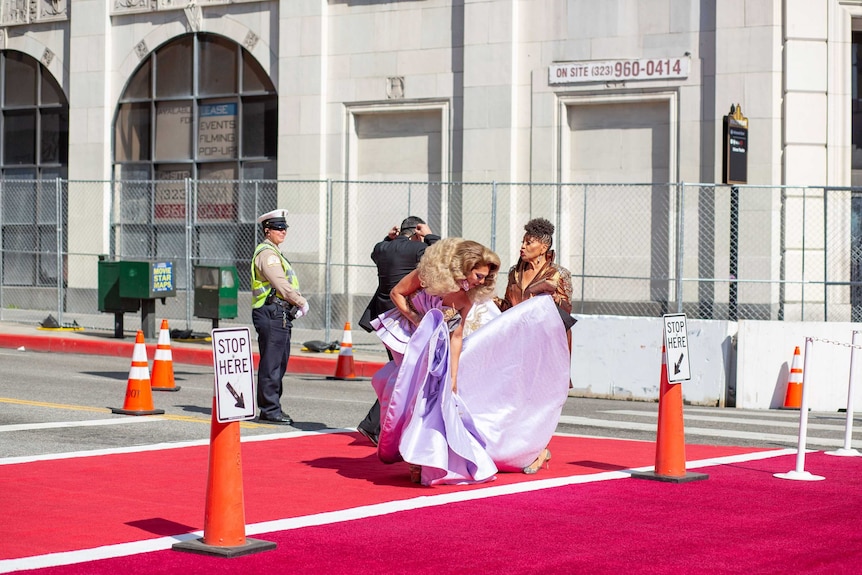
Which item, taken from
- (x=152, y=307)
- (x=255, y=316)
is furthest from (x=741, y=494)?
(x=152, y=307)

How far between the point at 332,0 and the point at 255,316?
13.7m

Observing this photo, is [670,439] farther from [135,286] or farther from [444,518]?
[135,286]

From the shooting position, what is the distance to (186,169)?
2645cm

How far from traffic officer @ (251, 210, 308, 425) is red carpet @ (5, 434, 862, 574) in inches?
77.8

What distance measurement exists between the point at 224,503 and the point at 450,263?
8.75ft

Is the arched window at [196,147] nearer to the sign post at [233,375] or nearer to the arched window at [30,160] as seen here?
the arched window at [30,160]

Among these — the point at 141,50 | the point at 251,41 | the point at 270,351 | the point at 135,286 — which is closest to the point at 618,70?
the point at 251,41

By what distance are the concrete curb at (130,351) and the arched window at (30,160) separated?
7.04 m

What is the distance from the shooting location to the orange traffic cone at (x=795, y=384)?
15961 millimetres

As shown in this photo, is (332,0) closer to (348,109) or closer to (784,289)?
(348,109)

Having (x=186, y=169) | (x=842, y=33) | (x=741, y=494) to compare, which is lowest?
(x=741, y=494)

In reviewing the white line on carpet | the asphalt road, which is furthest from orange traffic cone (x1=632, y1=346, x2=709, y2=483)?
the asphalt road

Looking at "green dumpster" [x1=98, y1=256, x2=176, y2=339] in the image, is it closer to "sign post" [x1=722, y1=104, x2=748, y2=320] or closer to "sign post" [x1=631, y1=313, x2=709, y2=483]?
"sign post" [x1=722, y1=104, x2=748, y2=320]

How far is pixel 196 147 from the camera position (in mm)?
26219
